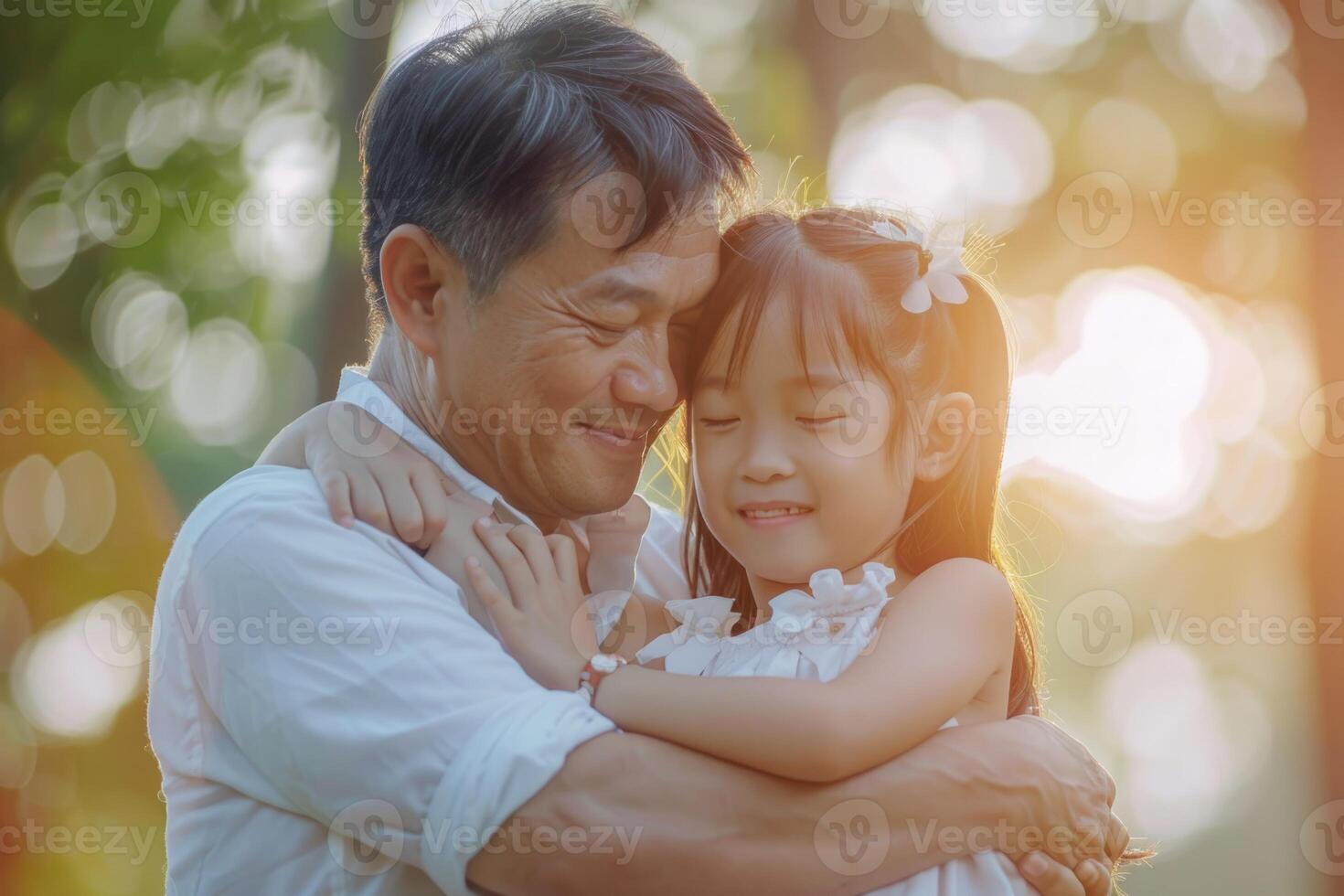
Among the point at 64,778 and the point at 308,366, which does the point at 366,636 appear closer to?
the point at 308,366

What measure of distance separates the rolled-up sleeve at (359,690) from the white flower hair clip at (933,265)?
0.91 metres

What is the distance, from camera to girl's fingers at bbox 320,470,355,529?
1.72 m

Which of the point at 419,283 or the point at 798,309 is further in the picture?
the point at 419,283

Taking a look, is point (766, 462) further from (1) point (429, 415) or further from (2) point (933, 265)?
(1) point (429, 415)

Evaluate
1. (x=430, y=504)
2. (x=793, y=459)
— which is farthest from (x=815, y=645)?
(x=430, y=504)

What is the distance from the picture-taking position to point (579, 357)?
1.98 meters

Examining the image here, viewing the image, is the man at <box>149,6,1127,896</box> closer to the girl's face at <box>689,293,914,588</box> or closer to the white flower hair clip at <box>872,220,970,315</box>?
the girl's face at <box>689,293,914,588</box>

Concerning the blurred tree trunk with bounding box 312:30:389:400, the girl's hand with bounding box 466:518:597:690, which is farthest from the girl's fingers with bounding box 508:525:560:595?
the blurred tree trunk with bounding box 312:30:389:400

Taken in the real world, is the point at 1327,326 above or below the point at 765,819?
above

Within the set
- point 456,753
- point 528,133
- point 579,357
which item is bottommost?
point 456,753

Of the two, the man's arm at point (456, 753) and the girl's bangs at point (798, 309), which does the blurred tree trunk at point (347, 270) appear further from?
the man's arm at point (456, 753)

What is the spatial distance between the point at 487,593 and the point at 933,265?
96cm

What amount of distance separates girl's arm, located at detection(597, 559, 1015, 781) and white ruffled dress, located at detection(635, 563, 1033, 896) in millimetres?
67

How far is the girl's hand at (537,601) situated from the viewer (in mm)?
1743
